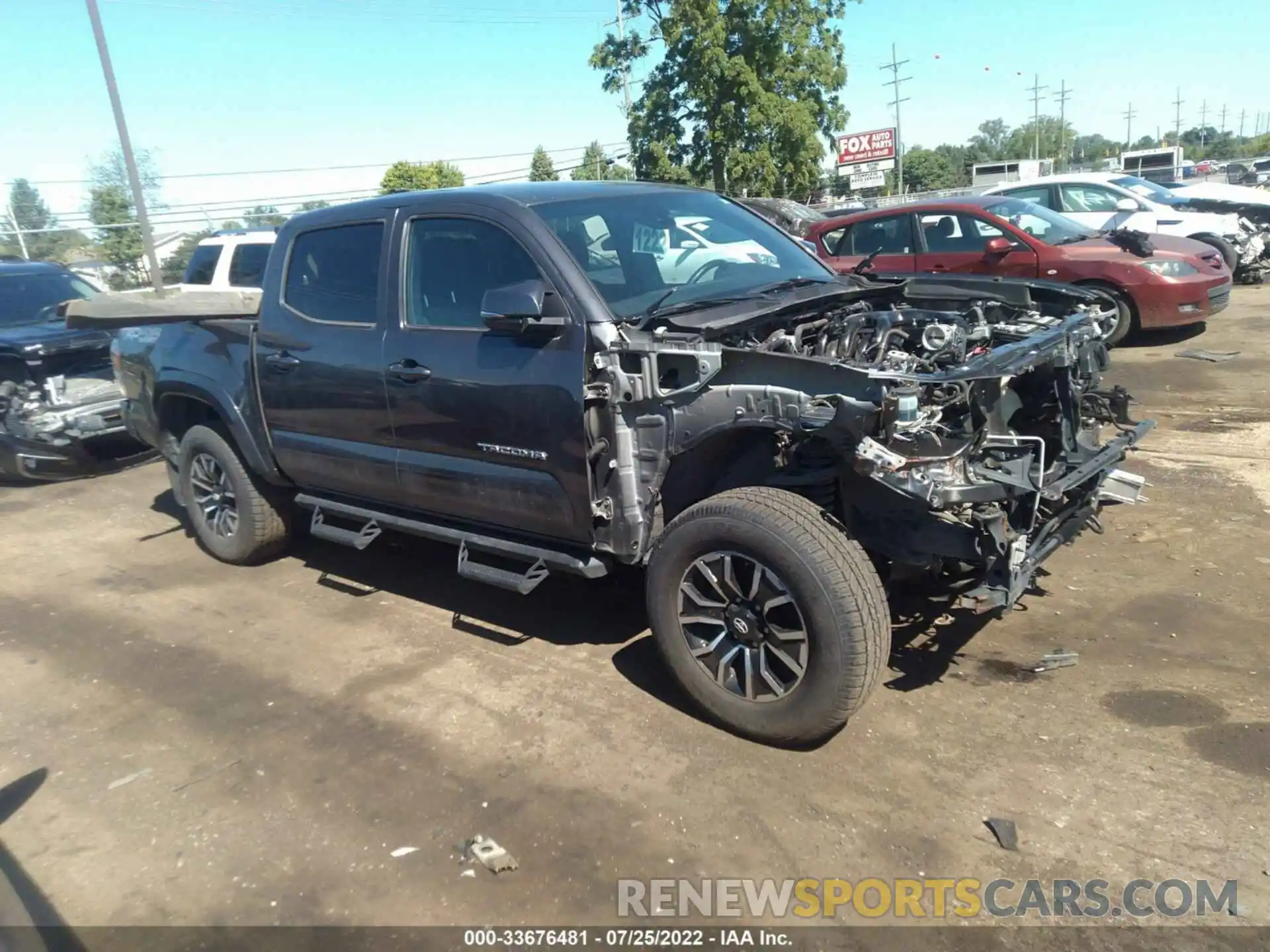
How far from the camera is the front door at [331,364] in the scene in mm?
4523

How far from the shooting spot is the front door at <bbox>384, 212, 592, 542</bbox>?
3783 mm

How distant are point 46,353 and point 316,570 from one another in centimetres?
403

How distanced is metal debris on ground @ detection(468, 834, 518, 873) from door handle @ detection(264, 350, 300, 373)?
9.18 feet

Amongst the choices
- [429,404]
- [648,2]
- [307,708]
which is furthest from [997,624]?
[648,2]

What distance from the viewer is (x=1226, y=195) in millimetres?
16297

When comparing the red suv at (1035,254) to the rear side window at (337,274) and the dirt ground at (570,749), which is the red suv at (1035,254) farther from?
the rear side window at (337,274)

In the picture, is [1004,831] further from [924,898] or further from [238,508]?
[238,508]

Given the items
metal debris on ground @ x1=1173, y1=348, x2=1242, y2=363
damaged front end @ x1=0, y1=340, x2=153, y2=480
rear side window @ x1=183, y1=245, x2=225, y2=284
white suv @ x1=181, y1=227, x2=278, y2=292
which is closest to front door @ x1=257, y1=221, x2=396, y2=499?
damaged front end @ x1=0, y1=340, x2=153, y2=480

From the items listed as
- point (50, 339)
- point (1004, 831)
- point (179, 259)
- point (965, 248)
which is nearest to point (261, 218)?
point (179, 259)

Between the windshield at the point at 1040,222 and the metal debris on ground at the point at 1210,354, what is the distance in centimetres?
161

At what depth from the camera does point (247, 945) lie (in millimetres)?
2723

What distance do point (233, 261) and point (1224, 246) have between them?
1303cm

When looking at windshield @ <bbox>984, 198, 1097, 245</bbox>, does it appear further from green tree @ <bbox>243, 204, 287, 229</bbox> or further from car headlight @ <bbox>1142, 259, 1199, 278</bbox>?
green tree @ <bbox>243, 204, 287, 229</bbox>

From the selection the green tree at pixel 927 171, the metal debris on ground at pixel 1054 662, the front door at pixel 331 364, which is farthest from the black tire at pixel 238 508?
the green tree at pixel 927 171
